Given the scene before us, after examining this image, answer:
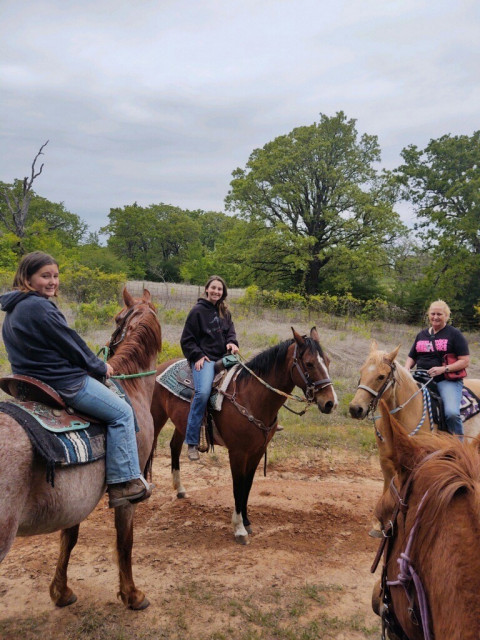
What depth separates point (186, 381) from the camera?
16.1 feet

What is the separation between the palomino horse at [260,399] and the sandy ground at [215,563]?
476 mm

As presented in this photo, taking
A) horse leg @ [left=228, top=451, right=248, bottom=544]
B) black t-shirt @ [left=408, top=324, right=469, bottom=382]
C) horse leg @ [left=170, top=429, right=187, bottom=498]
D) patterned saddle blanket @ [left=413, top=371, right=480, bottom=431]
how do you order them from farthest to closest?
horse leg @ [left=170, top=429, right=187, bottom=498] < black t-shirt @ [left=408, top=324, right=469, bottom=382] < patterned saddle blanket @ [left=413, top=371, right=480, bottom=431] < horse leg @ [left=228, top=451, right=248, bottom=544]

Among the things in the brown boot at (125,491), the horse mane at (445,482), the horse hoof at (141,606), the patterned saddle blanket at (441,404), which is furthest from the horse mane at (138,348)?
the patterned saddle blanket at (441,404)

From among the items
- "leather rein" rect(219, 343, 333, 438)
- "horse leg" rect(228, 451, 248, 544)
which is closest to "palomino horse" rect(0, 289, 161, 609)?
"leather rein" rect(219, 343, 333, 438)

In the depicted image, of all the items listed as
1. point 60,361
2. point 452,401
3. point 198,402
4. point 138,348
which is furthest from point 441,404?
point 60,361

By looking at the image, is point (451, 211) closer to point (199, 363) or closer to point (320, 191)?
point (320, 191)

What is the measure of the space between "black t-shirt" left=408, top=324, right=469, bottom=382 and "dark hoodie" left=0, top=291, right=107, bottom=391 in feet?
13.6

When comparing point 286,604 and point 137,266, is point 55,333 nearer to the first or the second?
point 286,604

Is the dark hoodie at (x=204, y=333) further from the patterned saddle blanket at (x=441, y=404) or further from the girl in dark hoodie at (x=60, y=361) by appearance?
the patterned saddle blanket at (x=441, y=404)

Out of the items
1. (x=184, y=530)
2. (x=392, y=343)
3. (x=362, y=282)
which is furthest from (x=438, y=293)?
(x=184, y=530)

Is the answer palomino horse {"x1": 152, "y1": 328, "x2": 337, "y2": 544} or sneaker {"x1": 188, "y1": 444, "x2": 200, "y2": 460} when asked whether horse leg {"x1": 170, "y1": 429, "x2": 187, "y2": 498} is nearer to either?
sneaker {"x1": 188, "y1": 444, "x2": 200, "y2": 460}

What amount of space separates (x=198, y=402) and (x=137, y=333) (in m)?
1.36

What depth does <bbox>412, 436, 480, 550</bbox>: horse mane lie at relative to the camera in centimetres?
127

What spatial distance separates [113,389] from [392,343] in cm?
1441
